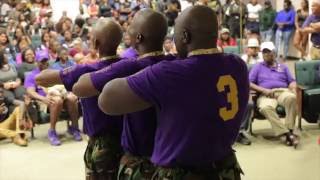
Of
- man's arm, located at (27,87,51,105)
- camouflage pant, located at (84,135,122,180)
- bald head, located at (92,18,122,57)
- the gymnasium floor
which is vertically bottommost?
the gymnasium floor

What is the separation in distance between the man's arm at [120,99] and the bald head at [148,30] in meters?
0.47

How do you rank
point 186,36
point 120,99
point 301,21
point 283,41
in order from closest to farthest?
point 120,99
point 186,36
point 301,21
point 283,41

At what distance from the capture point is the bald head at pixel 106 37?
8.73ft

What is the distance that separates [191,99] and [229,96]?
17 cm

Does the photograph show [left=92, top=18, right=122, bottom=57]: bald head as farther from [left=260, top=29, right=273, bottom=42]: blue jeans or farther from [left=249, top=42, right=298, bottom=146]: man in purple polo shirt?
[left=260, top=29, right=273, bottom=42]: blue jeans

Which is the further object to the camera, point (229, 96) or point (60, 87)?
point (60, 87)

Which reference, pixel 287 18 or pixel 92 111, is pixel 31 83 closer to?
pixel 92 111

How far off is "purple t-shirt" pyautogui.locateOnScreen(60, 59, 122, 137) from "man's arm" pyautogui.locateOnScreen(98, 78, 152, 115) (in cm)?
73

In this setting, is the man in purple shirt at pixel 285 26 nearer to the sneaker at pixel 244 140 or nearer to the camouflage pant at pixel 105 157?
the sneaker at pixel 244 140

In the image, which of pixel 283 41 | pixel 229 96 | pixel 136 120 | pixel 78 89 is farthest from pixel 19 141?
pixel 283 41

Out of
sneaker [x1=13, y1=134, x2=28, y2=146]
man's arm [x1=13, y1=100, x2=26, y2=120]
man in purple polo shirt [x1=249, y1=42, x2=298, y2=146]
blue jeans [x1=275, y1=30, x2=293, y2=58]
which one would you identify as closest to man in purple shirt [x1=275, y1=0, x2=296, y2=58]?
blue jeans [x1=275, y1=30, x2=293, y2=58]

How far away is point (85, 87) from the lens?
2307mm

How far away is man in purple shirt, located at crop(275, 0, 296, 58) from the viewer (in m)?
11.7

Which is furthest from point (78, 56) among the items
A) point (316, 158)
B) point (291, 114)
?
point (316, 158)
